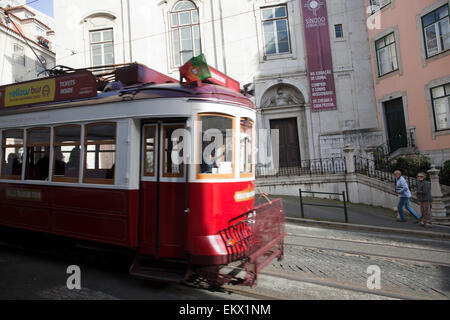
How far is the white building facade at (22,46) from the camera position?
23.4 meters

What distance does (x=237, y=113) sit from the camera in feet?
15.3

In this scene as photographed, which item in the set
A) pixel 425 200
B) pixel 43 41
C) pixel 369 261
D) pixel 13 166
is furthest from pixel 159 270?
pixel 43 41

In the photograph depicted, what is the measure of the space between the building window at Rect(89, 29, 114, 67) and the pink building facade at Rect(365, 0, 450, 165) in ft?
53.9

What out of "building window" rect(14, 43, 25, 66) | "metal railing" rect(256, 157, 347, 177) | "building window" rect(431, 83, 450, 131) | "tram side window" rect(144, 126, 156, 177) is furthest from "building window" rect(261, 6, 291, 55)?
"building window" rect(14, 43, 25, 66)

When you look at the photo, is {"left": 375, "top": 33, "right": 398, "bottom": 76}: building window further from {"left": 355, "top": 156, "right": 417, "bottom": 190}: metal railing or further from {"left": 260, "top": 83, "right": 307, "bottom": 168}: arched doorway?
{"left": 355, "top": 156, "right": 417, "bottom": 190}: metal railing

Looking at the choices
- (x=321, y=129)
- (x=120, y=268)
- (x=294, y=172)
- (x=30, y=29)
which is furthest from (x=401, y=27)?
(x=30, y=29)

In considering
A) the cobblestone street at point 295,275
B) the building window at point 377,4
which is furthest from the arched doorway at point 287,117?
the cobblestone street at point 295,275

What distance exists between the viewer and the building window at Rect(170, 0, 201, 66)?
1841 centimetres

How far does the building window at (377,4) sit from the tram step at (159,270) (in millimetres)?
18560

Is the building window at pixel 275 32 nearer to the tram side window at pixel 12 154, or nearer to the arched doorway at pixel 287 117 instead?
the arched doorway at pixel 287 117
